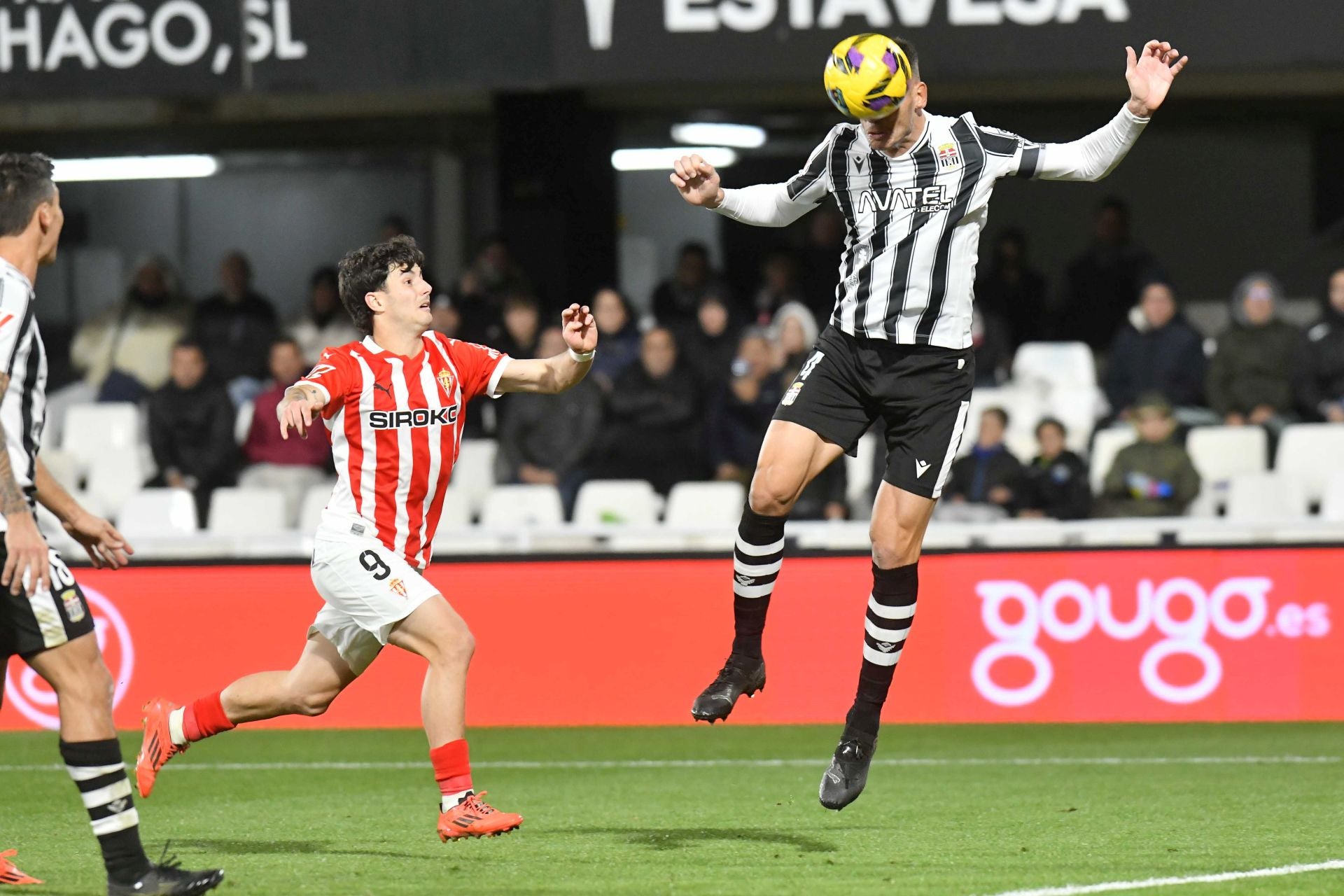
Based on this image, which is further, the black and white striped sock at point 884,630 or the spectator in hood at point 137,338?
the spectator in hood at point 137,338

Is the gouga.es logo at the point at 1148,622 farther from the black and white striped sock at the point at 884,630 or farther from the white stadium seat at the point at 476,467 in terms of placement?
the black and white striped sock at the point at 884,630

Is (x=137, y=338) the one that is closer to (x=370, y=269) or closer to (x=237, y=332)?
(x=237, y=332)

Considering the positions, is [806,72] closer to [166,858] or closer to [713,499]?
[713,499]

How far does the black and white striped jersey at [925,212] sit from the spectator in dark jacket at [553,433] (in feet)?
21.3

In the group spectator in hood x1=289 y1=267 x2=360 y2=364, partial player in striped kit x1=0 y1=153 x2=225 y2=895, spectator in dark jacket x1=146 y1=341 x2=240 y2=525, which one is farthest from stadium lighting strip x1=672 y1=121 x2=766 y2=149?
partial player in striped kit x1=0 y1=153 x2=225 y2=895

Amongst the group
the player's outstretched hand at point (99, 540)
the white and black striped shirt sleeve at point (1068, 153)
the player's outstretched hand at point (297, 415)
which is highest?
the white and black striped shirt sleeve at point (1068, 153)

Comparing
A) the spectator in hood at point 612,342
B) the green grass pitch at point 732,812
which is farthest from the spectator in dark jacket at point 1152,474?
the spectator in hood at point 612,342

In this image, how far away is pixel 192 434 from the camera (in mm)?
13328

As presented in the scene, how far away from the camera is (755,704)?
36.3 feet

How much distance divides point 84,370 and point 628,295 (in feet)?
15.4

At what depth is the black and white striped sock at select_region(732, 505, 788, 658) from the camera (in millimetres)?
6504

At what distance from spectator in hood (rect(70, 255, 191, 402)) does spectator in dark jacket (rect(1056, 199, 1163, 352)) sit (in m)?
6.86

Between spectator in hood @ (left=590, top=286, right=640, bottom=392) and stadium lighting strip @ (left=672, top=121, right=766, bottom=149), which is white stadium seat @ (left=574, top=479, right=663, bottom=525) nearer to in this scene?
spectator in hood @ (left=590, top=286, right=640, bottom=392)

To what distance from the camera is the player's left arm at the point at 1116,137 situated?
6.00 metres
